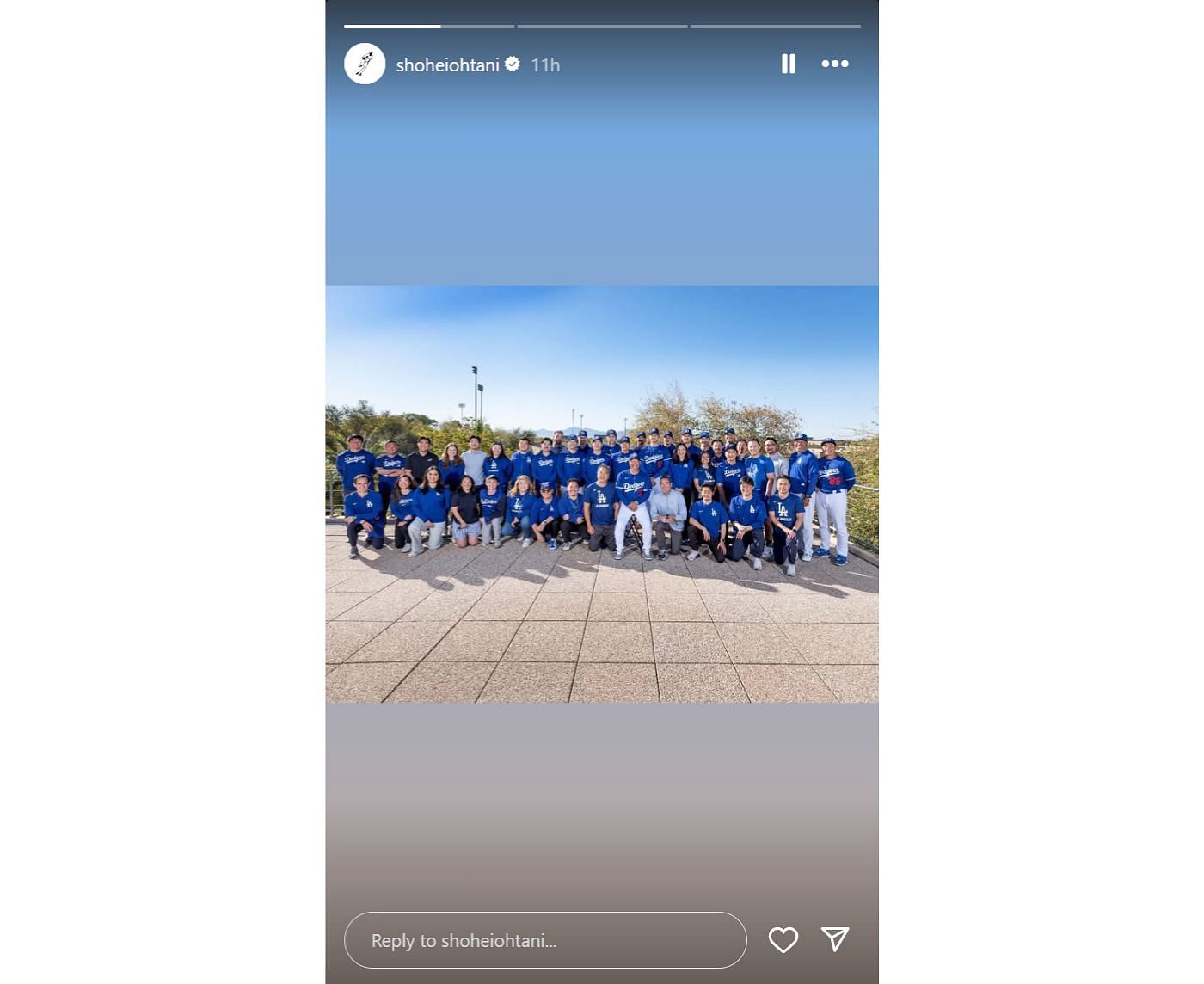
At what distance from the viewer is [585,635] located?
1837mm

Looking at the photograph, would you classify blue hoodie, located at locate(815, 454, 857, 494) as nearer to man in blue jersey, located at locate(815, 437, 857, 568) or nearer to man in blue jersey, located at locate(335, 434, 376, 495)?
man in blue jersey, located at locate(815, 437, 857, 568)

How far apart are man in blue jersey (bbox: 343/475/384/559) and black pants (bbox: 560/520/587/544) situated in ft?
4.09

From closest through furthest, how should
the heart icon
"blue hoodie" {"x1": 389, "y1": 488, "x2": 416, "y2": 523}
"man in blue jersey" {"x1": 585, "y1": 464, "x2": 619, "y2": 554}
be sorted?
the heart icon < "blue hoodie" {"x1": 389, "y1": 488, "x2": 416, "y2": 523} < "man in blue jersey" {"x1": 585, "y1": 464, "x2": 619, "y2": 554}

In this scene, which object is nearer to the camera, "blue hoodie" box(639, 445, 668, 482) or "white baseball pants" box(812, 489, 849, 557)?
"white baseball pants" box(812, 489, 849, 557)

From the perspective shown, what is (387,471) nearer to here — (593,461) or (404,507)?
(404,507)

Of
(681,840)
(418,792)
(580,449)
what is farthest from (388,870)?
(580,449)

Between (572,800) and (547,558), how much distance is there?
126cm

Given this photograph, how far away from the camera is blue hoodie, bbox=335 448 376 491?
72.0 inches

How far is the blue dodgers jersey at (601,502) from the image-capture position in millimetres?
3693

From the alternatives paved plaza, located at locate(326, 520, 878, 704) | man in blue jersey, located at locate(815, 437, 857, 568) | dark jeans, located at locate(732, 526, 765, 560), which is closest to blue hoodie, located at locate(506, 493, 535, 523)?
paved plaza, located at locate(326, 520, 878, 704)

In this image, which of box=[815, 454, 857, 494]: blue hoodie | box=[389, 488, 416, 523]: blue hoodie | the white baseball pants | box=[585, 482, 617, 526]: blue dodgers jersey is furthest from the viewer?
box=[585, 482, 617, 526]: blue dodgers jersey

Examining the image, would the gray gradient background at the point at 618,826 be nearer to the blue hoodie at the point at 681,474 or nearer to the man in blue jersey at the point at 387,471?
the man in blue jersey at the point at 387,471

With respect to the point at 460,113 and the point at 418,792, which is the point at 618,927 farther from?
the point at 460,113

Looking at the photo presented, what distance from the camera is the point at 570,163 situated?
59.8 inches
